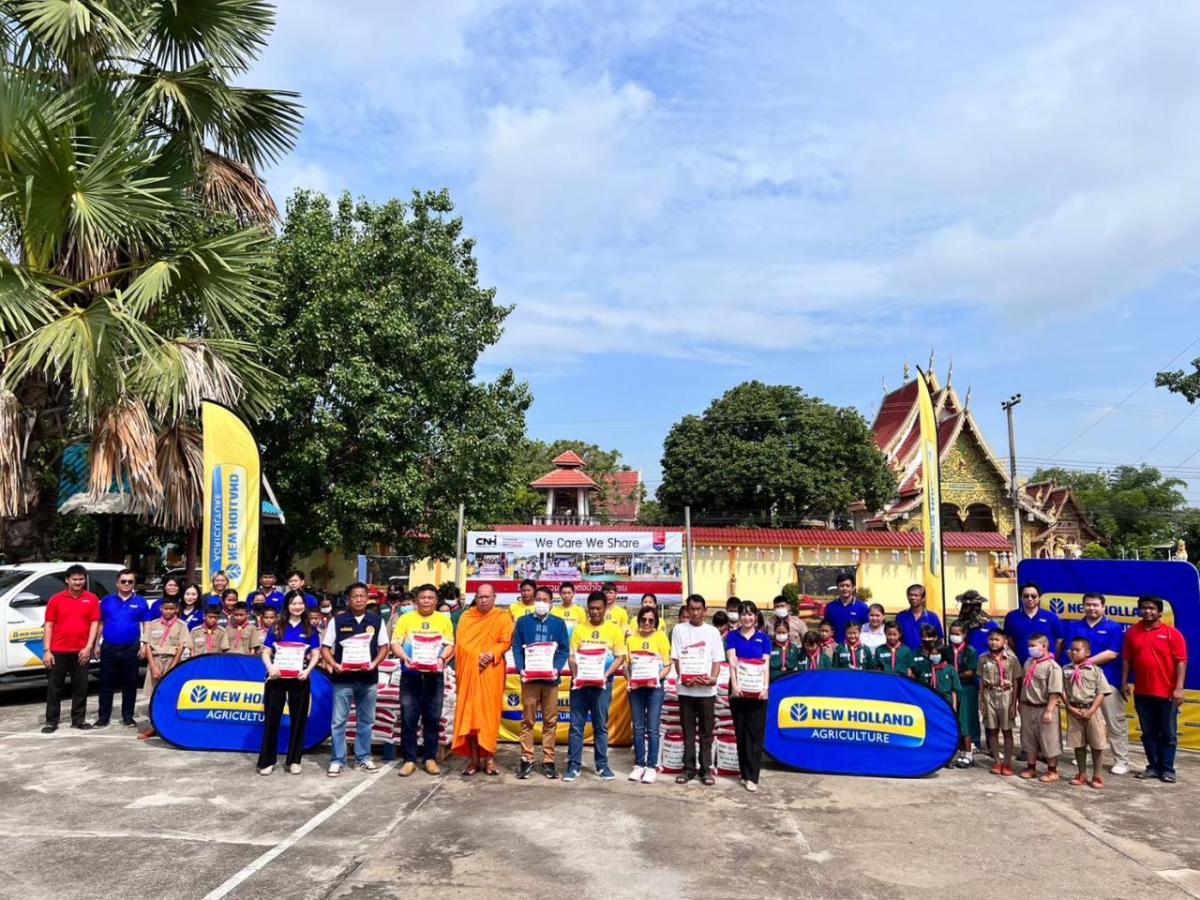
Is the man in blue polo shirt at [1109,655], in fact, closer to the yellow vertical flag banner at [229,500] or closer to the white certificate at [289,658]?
the white certificate at [289,658]

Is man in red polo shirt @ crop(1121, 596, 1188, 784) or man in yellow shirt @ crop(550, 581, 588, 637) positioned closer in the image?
man in red polo shirt @ crop(1121, 596, 1188, 784)

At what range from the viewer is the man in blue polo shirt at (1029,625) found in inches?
330

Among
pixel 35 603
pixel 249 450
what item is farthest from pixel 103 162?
pixel 35 603

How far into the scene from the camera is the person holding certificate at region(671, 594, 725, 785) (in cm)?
728

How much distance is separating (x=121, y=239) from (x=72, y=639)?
4.75 metres

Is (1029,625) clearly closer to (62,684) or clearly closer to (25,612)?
(62,684)

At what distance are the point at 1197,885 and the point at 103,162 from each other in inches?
429

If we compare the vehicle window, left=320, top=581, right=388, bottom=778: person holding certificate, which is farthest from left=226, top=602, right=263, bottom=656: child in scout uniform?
the vehicle window

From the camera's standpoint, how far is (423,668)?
7.49m

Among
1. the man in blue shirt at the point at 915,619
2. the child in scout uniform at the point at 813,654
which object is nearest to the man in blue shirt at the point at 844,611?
the man in blue shirt at the point at 915,619

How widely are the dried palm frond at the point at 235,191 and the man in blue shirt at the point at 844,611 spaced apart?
9212mm

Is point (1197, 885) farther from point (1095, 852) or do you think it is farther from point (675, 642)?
point (675, 642)

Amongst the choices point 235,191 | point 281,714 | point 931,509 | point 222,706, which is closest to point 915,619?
point 931,509

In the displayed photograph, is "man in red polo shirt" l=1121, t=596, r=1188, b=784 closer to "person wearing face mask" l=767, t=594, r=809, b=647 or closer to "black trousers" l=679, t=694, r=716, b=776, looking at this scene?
"person wearing face mask" l=767, t=594, r=809, b=647
